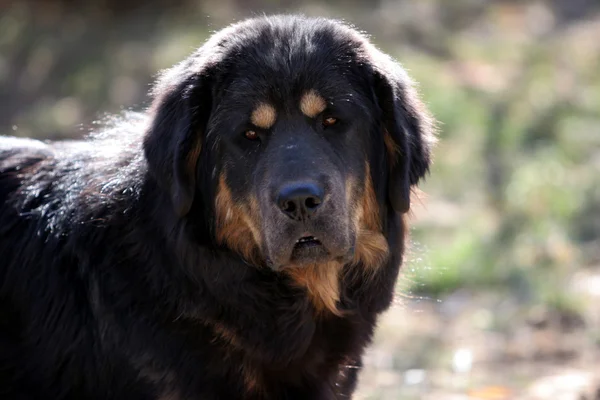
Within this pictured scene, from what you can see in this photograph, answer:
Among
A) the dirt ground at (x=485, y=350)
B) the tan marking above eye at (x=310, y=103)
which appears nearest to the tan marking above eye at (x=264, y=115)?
the tan marking above eye at (x=310, y=103)

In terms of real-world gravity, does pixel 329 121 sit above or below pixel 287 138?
above

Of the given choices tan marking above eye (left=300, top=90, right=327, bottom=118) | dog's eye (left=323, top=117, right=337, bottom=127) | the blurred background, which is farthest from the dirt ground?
tan marking above eye (left=300, top=90, right=327, bottom=118)

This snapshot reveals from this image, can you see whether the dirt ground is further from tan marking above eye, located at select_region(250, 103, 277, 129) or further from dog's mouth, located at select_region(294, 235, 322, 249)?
tan marking above eye, located at select_region(250, 103, 277, 129)

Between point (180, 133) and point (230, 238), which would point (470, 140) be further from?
point (180, 133)

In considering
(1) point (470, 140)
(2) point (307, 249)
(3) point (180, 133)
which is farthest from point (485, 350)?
(1) point (470, 140)

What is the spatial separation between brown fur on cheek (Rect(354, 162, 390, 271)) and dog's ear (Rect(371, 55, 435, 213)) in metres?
0.10

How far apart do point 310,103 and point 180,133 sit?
2.06 ft

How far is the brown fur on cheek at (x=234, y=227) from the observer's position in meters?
4.50

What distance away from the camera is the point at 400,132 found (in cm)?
460

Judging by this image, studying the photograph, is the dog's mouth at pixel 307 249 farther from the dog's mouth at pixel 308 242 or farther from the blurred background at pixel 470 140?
the blurred background at pixel 470 140

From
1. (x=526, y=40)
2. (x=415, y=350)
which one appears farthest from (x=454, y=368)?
(x=526, y=40)

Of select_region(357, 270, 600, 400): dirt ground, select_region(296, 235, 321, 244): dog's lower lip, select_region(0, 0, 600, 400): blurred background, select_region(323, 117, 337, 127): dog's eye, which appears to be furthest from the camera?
select_region(0, 0, 600, 400): blurred background

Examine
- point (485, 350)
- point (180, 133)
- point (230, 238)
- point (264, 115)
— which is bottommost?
point (485, 350)

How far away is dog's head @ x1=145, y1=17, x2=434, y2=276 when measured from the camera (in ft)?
14.3
